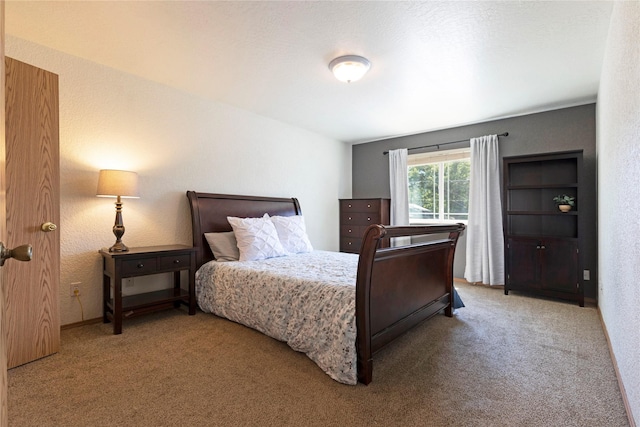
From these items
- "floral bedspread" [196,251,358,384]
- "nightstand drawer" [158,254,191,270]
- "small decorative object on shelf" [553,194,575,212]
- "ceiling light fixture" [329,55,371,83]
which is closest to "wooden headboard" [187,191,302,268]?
"nightstand drawer" [158,254,191,270]

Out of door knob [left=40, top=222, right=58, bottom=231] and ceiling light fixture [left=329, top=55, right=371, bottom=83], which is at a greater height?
ceiling light fixture [left=329, top=55, right=371, bottom=83]

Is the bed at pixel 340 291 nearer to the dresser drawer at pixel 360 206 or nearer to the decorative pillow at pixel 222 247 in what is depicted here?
the decorative pillow at pixel 222 247

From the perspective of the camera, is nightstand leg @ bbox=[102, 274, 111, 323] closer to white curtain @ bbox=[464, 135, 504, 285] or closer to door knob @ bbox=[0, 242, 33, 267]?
door knob @ bbox=[0, 242, 33, 267]

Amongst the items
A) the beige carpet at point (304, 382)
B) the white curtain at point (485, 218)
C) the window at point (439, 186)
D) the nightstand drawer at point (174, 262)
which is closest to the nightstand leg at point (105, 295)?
the beige carpet at point (304, 382)

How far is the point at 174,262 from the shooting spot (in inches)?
119

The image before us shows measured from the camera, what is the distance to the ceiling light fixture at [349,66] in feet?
8.68

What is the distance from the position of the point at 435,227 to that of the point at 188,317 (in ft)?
8.20

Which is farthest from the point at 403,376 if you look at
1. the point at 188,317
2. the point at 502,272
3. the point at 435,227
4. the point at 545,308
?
the point at 502,272

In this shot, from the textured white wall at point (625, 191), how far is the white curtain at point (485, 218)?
1982mm

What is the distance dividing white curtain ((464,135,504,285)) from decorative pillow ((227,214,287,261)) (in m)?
2.71

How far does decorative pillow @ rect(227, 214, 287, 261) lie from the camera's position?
133 inches

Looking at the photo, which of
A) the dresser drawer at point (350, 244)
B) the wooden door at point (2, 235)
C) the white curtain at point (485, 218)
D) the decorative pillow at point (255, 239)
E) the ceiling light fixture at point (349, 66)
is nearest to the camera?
the wooden door at point (2, 235)

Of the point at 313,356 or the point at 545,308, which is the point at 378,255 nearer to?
the point at 313,356

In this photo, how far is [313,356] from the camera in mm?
2182
